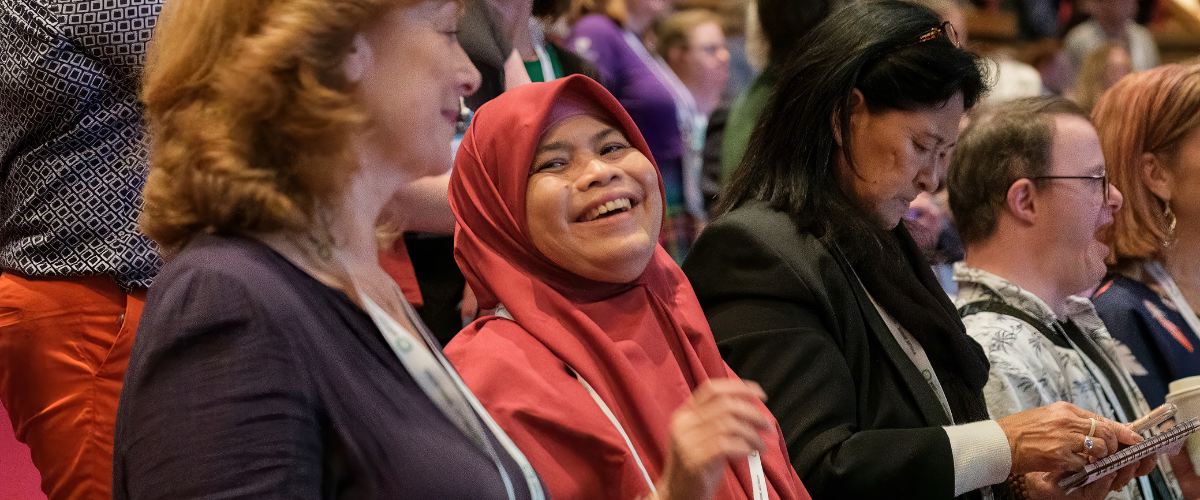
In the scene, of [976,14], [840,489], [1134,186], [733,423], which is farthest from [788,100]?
[976,14]

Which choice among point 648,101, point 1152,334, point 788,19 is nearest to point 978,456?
point 1152,334

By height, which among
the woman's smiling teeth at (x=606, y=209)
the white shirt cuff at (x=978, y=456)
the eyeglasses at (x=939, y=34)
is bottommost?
the white shirt cuff at (x=978, y=456)

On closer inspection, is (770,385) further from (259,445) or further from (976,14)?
(976,14)

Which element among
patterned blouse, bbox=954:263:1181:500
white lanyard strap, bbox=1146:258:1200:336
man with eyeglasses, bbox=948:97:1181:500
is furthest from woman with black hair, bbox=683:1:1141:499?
white lanyard strap, bbox=1146:258:1200:336

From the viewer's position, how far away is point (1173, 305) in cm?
309

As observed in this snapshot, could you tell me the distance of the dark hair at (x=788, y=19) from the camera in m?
3.38

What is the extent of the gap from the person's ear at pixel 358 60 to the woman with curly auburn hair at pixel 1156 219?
2.44 metres

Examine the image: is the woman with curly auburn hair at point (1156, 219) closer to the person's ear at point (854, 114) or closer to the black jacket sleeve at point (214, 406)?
the person's ear at point (854, 114)

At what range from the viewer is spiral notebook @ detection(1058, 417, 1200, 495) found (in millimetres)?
2150

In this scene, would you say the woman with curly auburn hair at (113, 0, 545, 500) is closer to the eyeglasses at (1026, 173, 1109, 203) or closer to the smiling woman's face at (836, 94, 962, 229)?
the smiling woman's face at (836, 94, 962, 229)

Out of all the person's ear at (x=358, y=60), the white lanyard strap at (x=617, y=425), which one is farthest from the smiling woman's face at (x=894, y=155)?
the person's ear at (x=358, y=60)

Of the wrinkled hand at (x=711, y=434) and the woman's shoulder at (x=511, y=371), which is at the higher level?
the wrinkled hand at (x=711, y=434)

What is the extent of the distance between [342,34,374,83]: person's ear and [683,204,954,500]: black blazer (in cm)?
104

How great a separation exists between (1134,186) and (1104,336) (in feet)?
1.66
